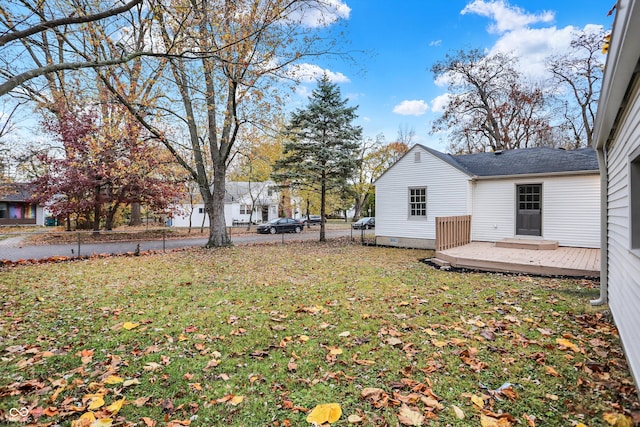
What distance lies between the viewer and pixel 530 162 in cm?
1130

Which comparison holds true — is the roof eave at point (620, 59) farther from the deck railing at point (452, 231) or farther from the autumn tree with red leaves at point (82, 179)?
the autumn tree with red leaves at point (82, 179)

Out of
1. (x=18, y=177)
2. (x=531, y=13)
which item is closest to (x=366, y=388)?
(x=531, y=13)

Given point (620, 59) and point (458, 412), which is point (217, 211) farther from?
point (620, 59)

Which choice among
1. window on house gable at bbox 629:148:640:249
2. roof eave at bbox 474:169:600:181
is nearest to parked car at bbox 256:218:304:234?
roof eave at bbox 474:169:600:181

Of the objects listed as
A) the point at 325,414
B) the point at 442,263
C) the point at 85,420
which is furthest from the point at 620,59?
the point at 442,263

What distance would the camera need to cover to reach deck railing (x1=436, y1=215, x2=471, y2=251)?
9443 mm

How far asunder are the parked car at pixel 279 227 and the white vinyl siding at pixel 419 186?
10487mm

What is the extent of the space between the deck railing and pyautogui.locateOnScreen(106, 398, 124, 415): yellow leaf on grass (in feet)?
28.7

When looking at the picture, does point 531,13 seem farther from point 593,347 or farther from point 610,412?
point 610,412

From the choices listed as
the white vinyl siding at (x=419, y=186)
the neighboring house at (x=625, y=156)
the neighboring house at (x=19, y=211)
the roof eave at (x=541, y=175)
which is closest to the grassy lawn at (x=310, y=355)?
the neighboring house at (x=625, y=156)

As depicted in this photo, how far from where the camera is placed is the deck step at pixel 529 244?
945 centimetres

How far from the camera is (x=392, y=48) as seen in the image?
10836 millimetres

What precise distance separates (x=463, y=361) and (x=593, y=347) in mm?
1553

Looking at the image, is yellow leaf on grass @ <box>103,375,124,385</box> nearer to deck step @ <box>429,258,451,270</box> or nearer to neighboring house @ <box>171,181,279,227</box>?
deck step @ <box>429,258,451,270</box>
